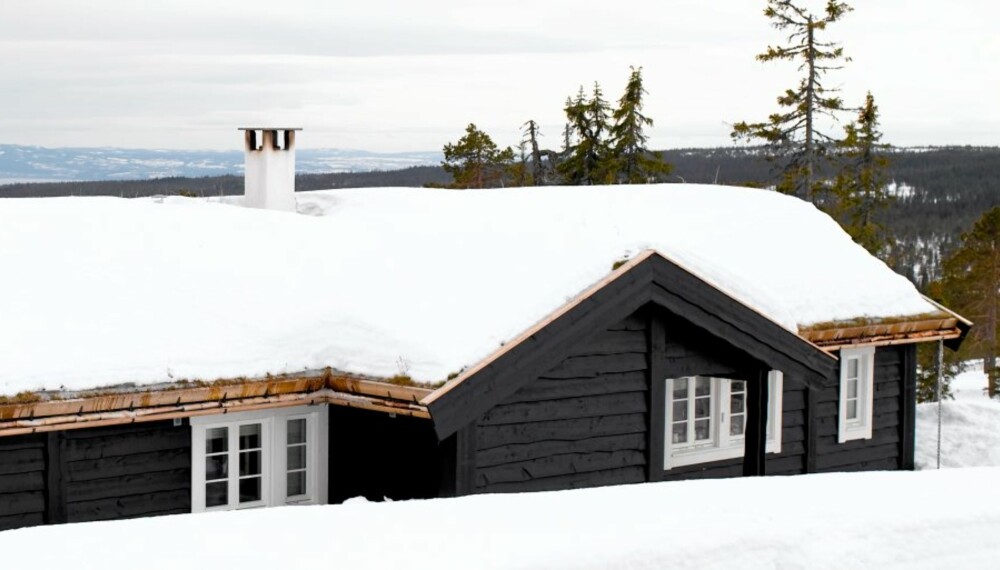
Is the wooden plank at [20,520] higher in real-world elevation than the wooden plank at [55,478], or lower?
lower

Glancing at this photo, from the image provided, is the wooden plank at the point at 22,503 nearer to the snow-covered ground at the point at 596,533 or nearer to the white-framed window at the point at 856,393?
the snow-covered ground at the point at 596,533

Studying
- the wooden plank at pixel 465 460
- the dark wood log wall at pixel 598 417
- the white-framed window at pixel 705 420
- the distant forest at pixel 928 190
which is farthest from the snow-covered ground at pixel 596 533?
the distant forest at pixel 928 190

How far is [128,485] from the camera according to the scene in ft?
42.6

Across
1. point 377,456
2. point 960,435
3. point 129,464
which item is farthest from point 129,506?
point 960,435

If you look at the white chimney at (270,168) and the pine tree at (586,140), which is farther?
the pine tree at (586,140)

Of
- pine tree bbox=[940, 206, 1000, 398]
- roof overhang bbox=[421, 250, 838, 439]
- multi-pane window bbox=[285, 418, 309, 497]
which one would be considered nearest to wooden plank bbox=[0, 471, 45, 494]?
multi-pane window bbox=[285, 418, 309, 497]

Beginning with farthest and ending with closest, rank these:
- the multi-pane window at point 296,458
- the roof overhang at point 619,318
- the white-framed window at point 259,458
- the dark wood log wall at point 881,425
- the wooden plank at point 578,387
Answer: the dark wood log wall at point 881,425 → the multi-pane window at point 296,458 → the wooden plank at point 578,387 → the white-framed window at point 259,458 → the roof overhang at point 619,318

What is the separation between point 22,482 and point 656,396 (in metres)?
6.74

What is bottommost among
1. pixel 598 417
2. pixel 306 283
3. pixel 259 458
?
pixel 259 458

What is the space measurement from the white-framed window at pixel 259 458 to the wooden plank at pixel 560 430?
185cm

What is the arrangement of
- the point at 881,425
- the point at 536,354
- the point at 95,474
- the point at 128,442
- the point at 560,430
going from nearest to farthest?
1. the point at 95,474
2. the point at 128,442
3. the point at 536,354
4. the point at 560,430
5. the point at 881,425

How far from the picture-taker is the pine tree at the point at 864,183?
45.8m

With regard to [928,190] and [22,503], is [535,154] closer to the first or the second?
[22,503]

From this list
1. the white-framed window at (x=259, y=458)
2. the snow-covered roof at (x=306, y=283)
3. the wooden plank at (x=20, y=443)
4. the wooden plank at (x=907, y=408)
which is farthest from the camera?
the wooden plank at (x=907, y=408)
